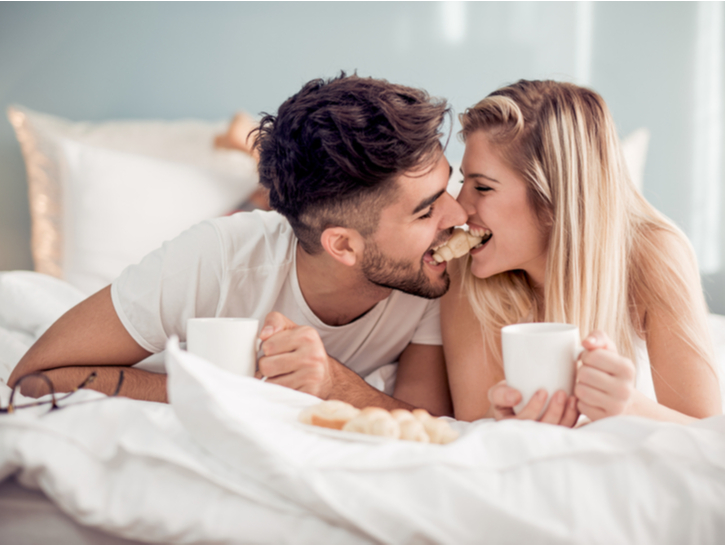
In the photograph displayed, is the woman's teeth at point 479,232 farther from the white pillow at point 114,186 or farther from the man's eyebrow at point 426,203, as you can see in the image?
the white pillow at point 114,186

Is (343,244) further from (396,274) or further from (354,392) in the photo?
(354,392)

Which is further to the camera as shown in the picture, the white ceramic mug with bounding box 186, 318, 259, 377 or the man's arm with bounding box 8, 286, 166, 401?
the man's arm with bounding box 8, 286, 166, 401

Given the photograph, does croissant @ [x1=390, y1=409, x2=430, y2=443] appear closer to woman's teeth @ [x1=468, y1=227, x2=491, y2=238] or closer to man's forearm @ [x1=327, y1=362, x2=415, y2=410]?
man's forearm @ [x1=327, y1=362, x2=415, y2=410]

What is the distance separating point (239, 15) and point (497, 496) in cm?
224

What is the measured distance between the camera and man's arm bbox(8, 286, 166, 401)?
1.12 meters

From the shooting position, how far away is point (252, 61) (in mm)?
2264

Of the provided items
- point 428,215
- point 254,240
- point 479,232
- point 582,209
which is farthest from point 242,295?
point 582,209

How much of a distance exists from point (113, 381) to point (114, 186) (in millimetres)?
928

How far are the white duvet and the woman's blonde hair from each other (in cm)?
56

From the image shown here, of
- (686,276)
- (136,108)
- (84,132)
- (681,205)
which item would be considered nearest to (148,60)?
(136,108)

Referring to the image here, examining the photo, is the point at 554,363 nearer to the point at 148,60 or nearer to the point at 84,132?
the point at 84,132

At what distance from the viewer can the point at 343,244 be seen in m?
1.27

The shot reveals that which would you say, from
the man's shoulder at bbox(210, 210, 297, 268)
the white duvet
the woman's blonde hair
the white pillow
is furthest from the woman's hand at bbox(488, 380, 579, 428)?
the white pillow

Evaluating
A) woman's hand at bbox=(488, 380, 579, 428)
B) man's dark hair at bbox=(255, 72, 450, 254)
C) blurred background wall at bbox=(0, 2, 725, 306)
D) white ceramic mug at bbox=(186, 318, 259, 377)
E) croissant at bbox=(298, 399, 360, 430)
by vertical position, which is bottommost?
woman's hand at bbox=(488, 380, 579, 428)
